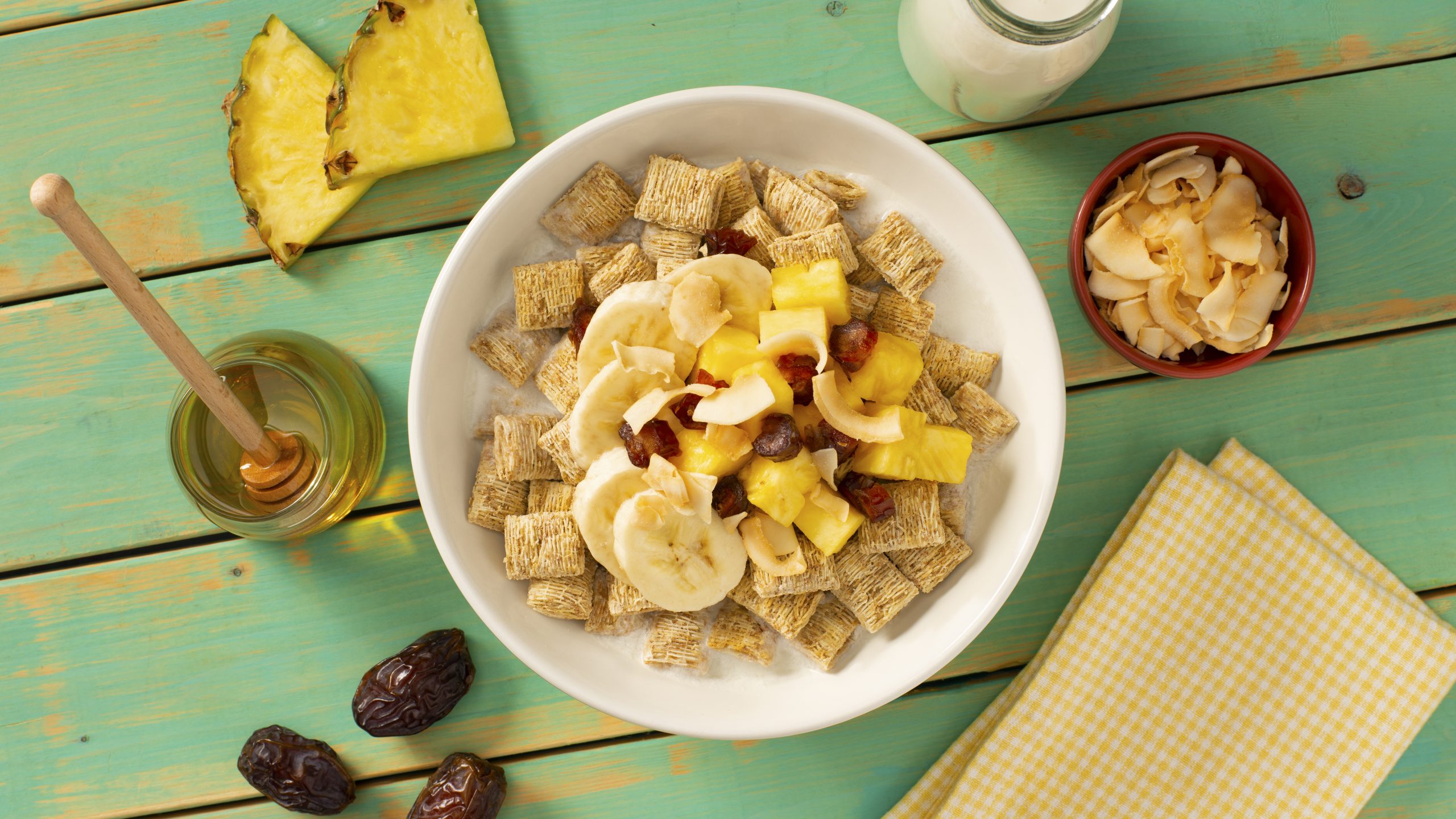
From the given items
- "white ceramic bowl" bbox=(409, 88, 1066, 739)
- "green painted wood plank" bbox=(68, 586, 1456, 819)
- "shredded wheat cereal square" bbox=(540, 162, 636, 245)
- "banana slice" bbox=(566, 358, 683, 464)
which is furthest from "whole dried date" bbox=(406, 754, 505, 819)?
"shredded wheat cereal square" bbox=(540, 162, 636, 245)

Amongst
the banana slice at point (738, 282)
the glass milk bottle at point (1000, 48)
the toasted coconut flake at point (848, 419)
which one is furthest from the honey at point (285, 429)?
the glass milk bottle at point (1000, 48)

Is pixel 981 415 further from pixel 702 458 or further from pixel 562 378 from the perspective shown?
pixel 562 378

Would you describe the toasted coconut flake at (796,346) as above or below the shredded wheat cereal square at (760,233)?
below

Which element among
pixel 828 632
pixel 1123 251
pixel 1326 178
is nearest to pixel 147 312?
pixel 828 632

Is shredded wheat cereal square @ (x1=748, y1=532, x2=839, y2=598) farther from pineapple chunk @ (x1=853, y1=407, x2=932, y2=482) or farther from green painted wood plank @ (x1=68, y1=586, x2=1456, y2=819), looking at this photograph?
green painted wood plank @ (x1=68, y1=586, x2=1456, y2=819)

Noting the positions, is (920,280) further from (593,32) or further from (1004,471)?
(593,32)

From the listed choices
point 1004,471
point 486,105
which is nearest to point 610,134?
point 486,105

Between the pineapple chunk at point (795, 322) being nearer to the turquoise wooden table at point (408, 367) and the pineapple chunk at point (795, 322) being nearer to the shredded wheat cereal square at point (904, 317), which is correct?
the shredded wheat cereal square at point (904, 317)
